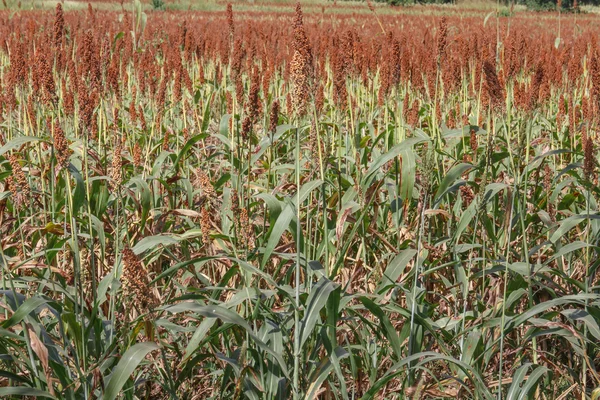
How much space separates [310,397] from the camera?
2.08m

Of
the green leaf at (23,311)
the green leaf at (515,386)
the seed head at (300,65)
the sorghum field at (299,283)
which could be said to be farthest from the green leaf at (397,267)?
the green leaf at (23,311)

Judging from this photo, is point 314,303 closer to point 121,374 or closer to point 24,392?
point 121,374

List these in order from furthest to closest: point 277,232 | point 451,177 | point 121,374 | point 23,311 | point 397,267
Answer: point 451,177 → point 397,267 → point 277,232 → point 23,311 → point 121,374

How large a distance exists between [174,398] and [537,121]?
13.0ft

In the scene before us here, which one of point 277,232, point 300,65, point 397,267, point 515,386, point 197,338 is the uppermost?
point 300,65

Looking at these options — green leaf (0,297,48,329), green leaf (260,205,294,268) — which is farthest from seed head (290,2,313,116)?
green leaf (0,297,48,329)

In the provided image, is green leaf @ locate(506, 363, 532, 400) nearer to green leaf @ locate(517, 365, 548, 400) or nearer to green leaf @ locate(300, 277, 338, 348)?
green leaf @ locate(517, 365, 548, 400)

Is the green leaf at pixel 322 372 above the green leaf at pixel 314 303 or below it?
below

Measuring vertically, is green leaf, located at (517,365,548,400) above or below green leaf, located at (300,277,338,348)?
below

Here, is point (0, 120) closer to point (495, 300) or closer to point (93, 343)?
point (93, 343)

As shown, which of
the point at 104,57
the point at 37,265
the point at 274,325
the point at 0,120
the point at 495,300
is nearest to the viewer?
the point at 274,325

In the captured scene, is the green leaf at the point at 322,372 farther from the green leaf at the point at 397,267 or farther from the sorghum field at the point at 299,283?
the green leaf at the point at 397,267

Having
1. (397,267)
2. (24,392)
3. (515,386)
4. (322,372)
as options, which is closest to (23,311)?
(24,392)

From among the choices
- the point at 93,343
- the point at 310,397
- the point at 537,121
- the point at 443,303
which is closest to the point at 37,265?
the point at 93,343
